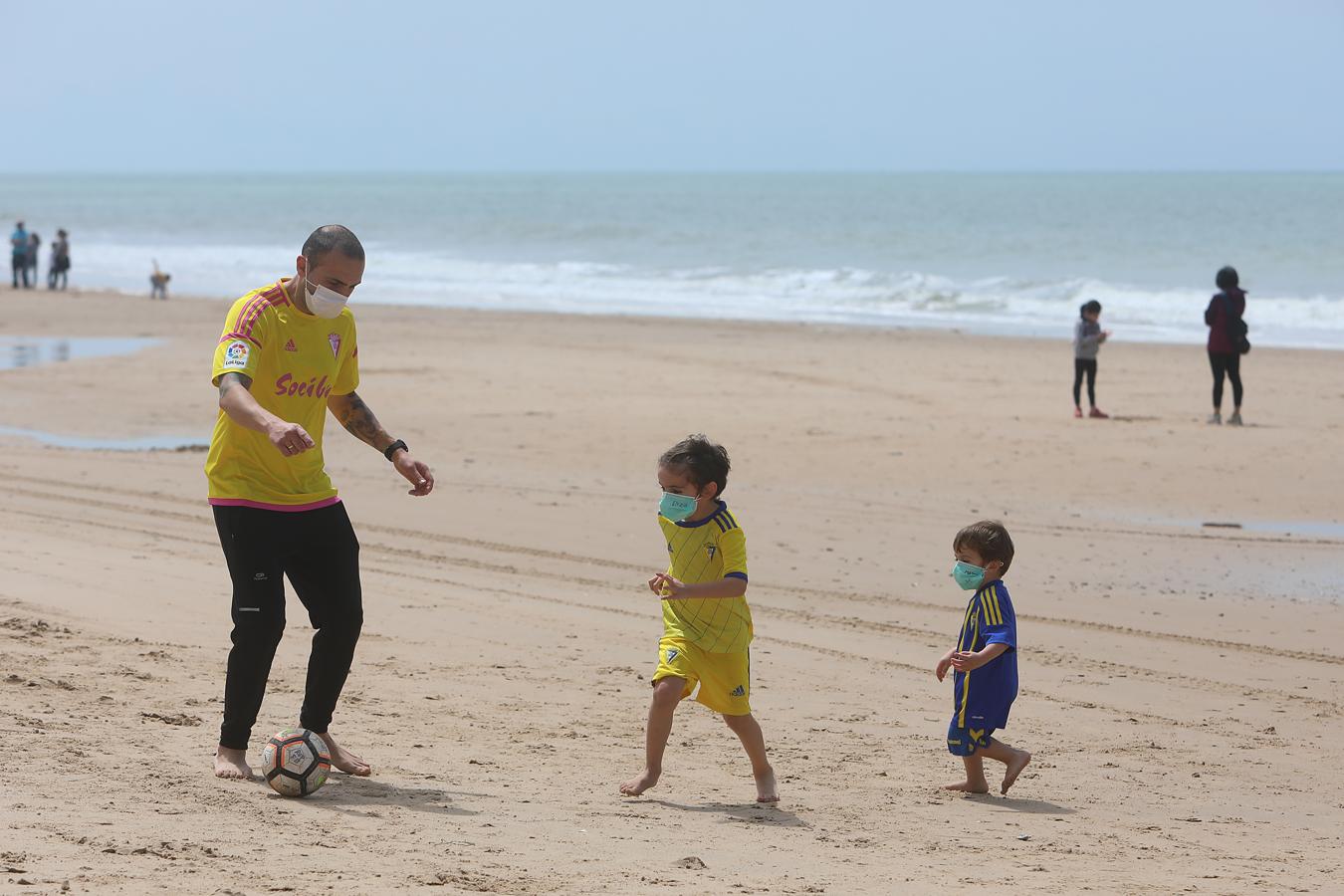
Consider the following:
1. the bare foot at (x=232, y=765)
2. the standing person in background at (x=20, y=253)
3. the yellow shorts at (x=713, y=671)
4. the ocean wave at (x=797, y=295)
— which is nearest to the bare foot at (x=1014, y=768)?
the yellow shorts at (x=713, y=671)

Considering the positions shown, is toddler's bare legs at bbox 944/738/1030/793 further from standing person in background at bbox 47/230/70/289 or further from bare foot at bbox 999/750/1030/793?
standing person in background at bbox 47/230/70/289

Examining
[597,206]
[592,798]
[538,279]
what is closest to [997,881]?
[592,798]

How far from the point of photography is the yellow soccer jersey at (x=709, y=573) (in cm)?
503

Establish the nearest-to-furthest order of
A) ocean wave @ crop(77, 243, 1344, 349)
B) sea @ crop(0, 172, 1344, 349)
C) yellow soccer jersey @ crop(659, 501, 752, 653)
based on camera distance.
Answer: yellow soccer jersey @ crop(659, 501, 752, 653) < ocean wave @ crop(77, 243, 1344, 349) < sea @ crop(0, 172, 1344, 349)

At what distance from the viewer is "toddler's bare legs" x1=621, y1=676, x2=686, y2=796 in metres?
5.09

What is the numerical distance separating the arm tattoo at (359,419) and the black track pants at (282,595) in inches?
13.9

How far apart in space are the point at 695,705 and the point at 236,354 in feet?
9.37

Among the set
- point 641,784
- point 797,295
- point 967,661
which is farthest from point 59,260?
point 967,661

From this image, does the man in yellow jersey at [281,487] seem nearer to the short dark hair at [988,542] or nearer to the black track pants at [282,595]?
the black track pants at [282,595]

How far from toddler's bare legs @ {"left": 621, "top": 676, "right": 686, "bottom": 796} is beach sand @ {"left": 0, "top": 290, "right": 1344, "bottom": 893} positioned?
0.22ft

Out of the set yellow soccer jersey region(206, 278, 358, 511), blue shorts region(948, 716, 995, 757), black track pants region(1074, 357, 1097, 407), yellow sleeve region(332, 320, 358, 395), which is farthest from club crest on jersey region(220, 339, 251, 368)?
black track pants region(1074, 357, 1097, 407)

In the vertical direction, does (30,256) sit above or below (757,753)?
above

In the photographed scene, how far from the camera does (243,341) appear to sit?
15.6ft

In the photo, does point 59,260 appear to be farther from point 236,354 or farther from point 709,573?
point 709,573
